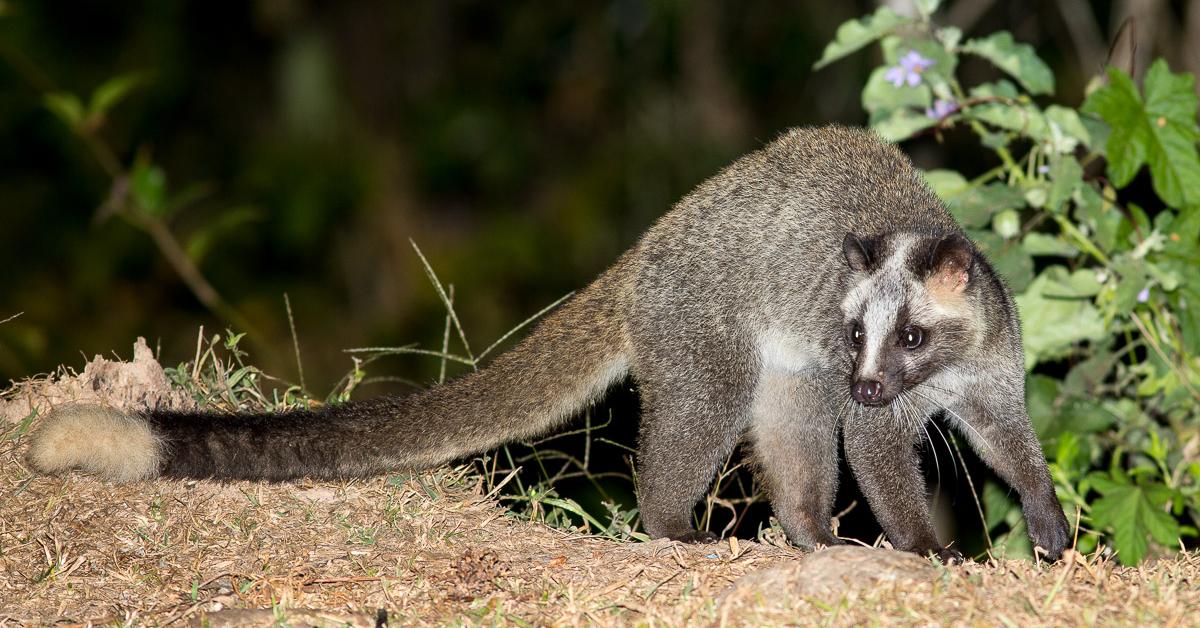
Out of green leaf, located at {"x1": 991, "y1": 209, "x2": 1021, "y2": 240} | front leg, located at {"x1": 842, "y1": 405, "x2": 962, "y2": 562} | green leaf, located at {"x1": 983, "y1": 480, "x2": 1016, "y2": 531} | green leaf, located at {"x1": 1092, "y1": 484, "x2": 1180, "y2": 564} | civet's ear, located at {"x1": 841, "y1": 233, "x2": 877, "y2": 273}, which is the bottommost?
green leaf, located at {"x1": 983, "y1": 480, "x2": 1016, "y2": 531}

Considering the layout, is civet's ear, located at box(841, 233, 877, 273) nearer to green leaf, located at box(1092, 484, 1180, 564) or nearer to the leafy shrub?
the leafy shrub

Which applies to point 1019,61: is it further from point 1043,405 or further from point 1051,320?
point 1043,405

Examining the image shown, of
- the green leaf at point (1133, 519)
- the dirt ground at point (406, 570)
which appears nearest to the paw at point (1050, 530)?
the green leaf at point (1133, 519)

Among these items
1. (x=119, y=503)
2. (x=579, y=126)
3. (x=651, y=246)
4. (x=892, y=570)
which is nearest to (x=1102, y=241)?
(x=651, y=246)

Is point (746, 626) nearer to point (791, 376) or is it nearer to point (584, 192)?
point (791, 376)

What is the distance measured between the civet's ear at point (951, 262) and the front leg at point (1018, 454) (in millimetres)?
525

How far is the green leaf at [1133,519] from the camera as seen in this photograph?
5.57 meters

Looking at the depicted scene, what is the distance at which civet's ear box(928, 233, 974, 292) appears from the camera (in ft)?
17.7

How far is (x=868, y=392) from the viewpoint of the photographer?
525cm

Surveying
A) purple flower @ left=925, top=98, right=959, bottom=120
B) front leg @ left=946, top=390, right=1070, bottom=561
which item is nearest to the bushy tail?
front leg @ left=946, top=390, right=1070, bottom=561

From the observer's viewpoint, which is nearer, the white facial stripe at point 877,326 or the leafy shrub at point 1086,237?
the white facial stripe at point 877,326

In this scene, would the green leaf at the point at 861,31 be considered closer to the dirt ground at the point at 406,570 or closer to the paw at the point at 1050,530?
the paw at the point at 1050,530

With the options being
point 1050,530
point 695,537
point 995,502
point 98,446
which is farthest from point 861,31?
point 98,446

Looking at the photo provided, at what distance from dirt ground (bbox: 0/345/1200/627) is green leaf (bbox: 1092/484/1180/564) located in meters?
0.76
